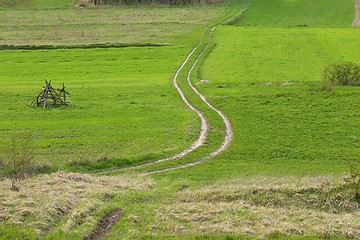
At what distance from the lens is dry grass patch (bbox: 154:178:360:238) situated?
19562 mm

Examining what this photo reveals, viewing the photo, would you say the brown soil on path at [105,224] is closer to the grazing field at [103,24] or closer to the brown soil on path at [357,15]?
the grazing field at [103,24]

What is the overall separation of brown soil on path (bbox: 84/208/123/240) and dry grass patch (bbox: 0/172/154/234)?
32 centimetres

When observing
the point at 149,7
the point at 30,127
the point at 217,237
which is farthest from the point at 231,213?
the point at 149,7

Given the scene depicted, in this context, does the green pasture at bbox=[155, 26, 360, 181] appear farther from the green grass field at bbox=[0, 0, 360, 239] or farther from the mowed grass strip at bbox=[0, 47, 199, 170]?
the mowed grass strip at bbox=[0, 47, 199, 170]

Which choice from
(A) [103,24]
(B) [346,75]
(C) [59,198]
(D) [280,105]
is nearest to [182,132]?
(D) [280,105]

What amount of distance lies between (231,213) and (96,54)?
5409 cm

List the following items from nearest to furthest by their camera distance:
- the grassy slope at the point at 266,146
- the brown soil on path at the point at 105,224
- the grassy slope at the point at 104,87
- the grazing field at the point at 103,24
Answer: the brown soil on path at the point at 105,224 < the grassy slope at the point at 266,146 < the grassy slope at the point at 104,87 < the grazing field at the point at 103,24

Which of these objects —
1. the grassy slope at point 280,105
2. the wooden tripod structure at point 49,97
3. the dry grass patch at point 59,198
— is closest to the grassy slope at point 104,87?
the wooden tripod structure at point 49,97

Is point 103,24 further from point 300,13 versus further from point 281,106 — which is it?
point 281,106

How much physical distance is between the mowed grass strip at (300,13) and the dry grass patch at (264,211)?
7556 centimetres

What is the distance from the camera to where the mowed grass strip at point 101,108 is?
1388 inches

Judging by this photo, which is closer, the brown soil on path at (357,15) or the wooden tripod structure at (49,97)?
the wooden tripod structure at (49,97)

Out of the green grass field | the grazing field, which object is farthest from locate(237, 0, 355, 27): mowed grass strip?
the grazing field

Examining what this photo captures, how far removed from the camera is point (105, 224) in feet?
67.2
